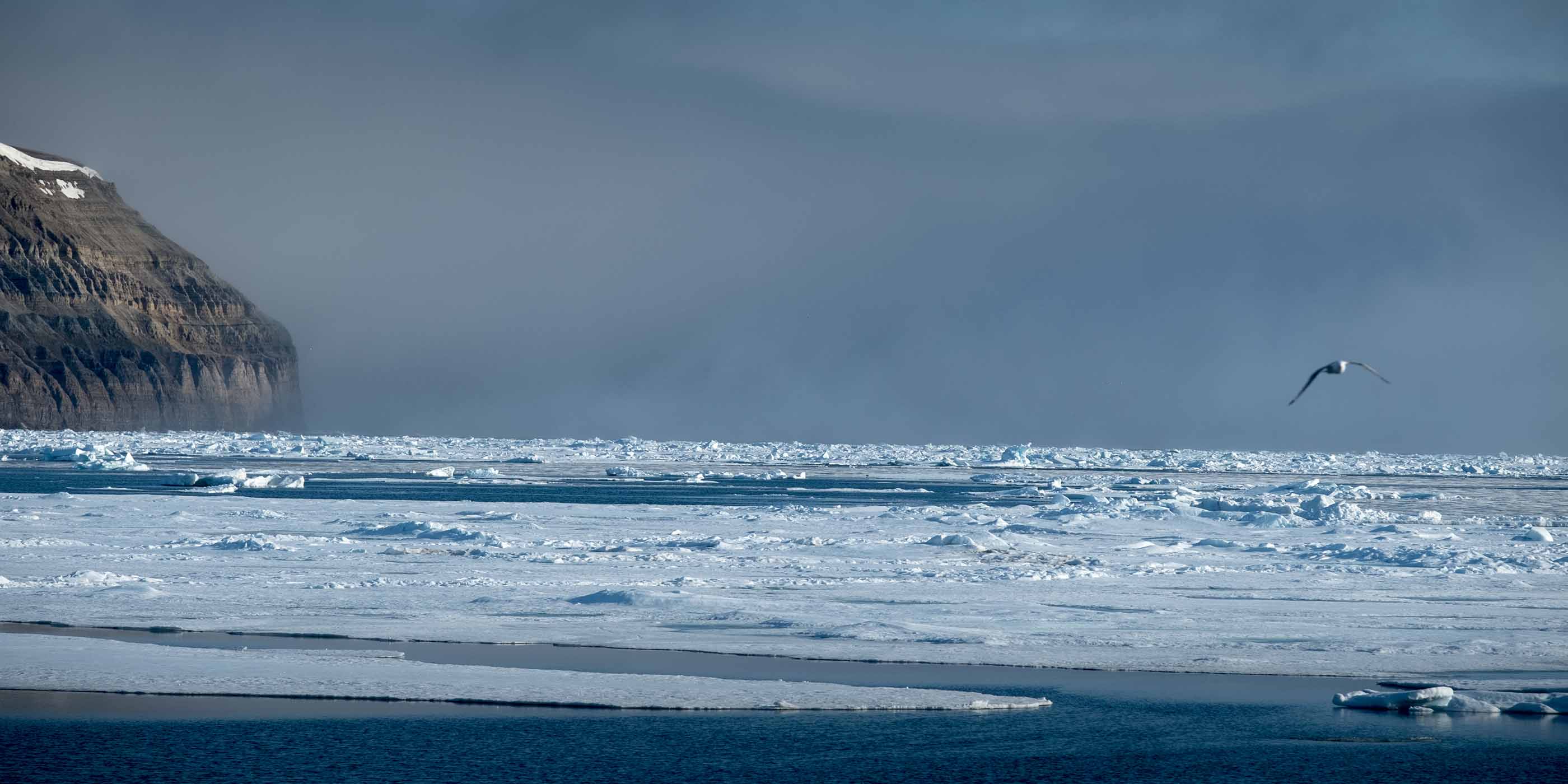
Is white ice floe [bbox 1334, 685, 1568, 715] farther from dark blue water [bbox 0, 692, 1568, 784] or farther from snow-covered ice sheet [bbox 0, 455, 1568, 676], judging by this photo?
snow-covered ice sheet [bbox 0, 455, 1568, 676]

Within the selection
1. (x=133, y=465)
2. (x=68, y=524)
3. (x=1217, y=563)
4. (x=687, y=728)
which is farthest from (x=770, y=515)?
(x=133, y=465)

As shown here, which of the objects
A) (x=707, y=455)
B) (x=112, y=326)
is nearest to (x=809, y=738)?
(x=707, y=455)

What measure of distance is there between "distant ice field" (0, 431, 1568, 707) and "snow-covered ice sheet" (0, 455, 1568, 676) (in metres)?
0.07

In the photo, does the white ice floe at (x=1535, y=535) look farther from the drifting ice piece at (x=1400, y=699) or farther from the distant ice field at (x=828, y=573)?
the drifting ice piece at (x=1400, y=699)

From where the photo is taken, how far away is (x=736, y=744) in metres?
10.7

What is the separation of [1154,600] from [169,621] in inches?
427

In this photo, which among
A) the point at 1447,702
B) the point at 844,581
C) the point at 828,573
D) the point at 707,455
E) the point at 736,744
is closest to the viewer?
the point at 736,744

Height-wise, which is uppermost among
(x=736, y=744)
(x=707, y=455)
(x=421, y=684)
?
(x=707, y=455)

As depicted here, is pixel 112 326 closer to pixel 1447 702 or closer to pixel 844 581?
Answer: pixel 844 581

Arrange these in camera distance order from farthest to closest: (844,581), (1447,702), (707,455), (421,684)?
(707,455)
(844,581)
(421,684)
(1447,702)

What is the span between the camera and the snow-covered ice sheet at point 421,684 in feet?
38.9

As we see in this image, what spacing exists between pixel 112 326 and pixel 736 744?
4786 inches

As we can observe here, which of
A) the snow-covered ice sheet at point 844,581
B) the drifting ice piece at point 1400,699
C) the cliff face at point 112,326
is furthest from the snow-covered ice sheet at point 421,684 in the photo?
the cliff face at point 112,326

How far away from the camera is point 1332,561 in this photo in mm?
21719
